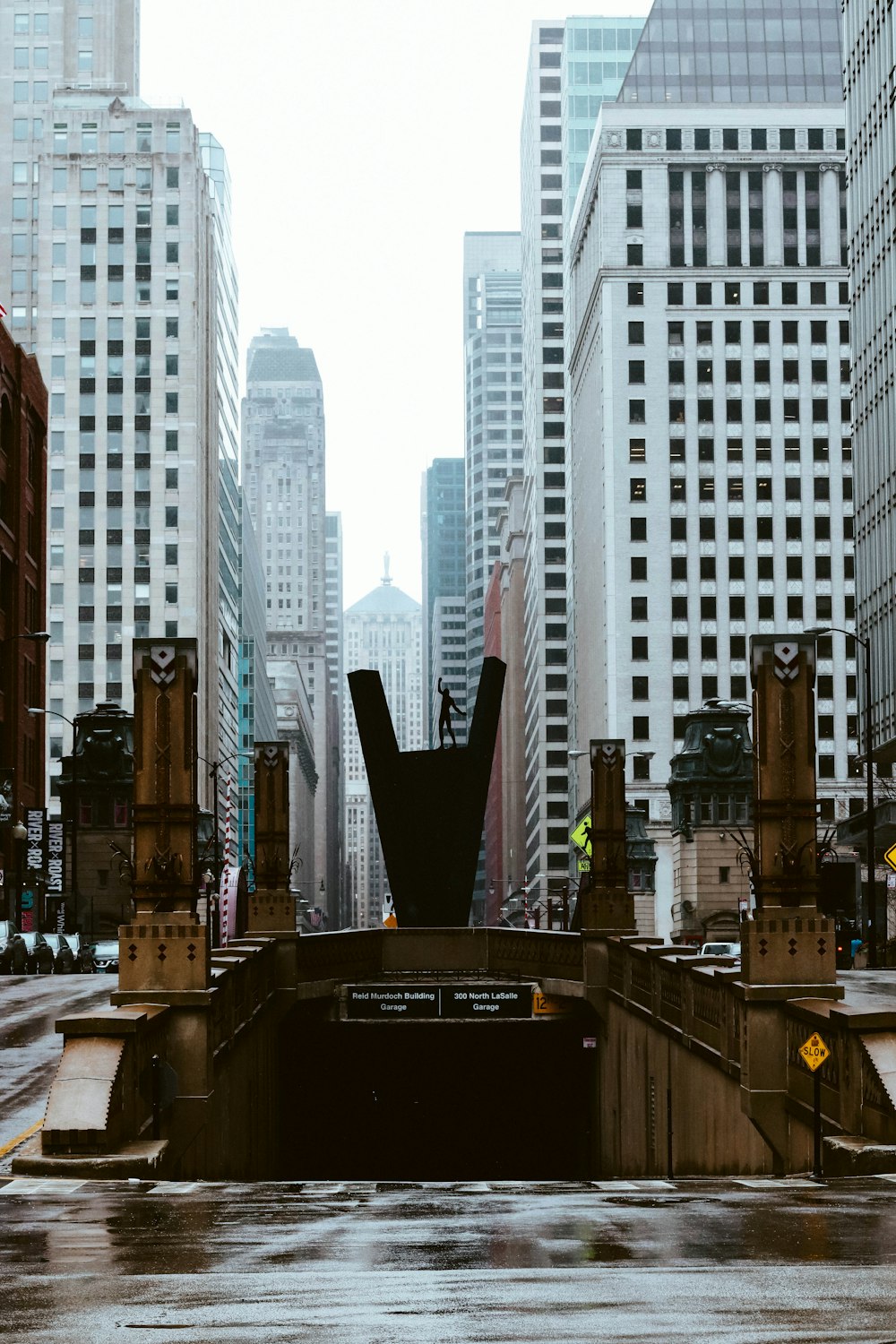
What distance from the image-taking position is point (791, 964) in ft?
68.4

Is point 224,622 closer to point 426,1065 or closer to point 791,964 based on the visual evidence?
point 426,1065

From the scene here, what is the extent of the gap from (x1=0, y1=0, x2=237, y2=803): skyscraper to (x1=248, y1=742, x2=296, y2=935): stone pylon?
100332 millimetres

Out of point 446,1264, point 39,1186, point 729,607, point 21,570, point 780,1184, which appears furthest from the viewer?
point 729,607

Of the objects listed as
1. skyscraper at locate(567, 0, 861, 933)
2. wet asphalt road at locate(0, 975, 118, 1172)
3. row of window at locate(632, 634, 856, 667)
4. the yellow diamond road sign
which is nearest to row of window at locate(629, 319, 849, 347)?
skyscraper at locate(567, 0, 861, 933)

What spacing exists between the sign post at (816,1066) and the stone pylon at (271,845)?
67.9 ft

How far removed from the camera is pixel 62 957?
59719 mm

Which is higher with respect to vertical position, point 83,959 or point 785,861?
point 785,861

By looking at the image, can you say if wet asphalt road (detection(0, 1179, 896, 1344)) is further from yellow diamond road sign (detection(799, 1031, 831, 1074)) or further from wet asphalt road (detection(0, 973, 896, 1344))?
yellow diamond road sign (detection(799, 1031, 831, 1074))

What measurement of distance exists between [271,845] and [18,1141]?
796 inches

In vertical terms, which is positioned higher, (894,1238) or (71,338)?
(71,338)

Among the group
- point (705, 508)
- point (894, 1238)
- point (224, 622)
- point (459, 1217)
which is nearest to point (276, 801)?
point (459, 1217)

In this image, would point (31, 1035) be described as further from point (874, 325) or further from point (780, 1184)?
point (874, 325)

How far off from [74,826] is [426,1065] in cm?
3567

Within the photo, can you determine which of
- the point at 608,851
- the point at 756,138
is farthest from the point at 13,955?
the point at 756,138
